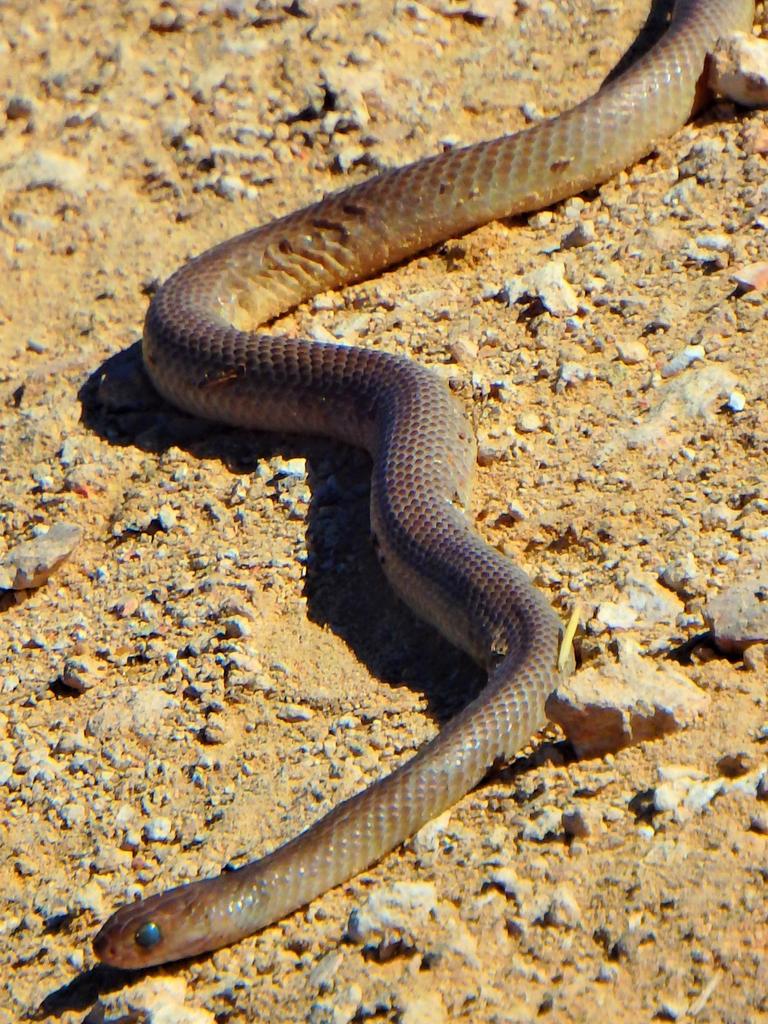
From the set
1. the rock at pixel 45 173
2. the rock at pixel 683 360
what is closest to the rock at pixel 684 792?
the rock at pixel 683 360

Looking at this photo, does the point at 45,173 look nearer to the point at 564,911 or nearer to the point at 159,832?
the point at 159,832

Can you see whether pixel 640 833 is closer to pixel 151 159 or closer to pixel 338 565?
pixel 338 565

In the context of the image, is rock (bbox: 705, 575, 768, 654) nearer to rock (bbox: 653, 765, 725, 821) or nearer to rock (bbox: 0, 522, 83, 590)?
rock (bbox: 653, 765, 725, 821)

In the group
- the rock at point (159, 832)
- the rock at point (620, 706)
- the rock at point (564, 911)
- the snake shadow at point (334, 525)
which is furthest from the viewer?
the snake shadow at point (334, 525)

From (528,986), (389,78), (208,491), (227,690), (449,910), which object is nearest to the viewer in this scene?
(528,986)

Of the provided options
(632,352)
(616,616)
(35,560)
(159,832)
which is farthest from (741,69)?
(159,832)

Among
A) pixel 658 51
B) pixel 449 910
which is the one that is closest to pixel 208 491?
pixel 449 910

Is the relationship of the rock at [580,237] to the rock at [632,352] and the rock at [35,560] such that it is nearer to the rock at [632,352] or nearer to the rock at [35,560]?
the rock at [632,352]
